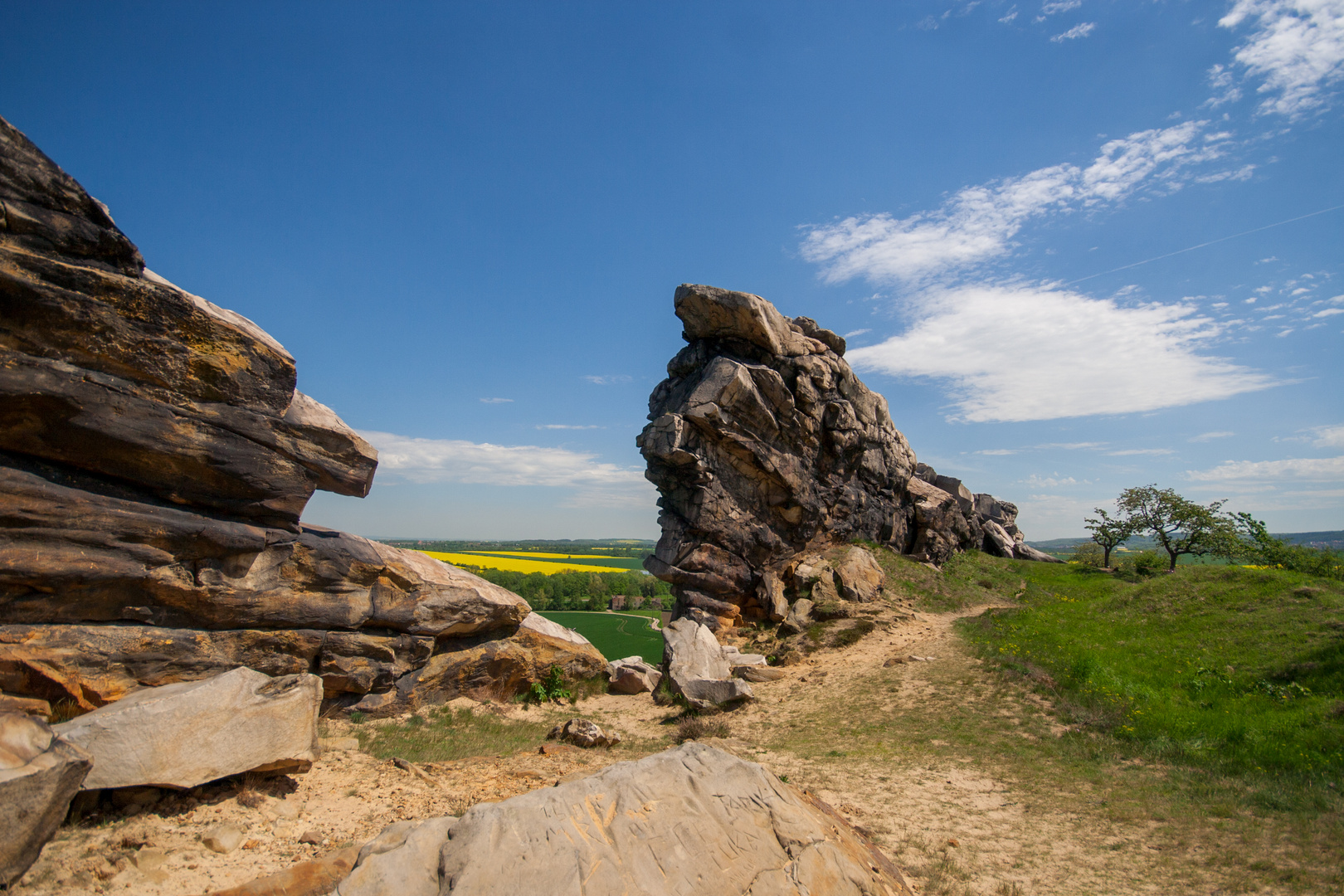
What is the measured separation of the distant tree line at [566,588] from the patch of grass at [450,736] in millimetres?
60720

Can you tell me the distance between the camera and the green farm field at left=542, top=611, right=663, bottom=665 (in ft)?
163

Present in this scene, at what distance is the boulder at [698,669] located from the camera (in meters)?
21.6

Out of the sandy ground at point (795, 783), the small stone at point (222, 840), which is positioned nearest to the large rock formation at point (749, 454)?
the sandy ground at point (795, 783)

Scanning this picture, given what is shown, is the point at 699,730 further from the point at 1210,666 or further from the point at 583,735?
the point at 1210,666

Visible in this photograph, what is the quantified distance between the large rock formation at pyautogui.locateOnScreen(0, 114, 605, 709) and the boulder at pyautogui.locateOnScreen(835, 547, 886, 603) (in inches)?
1050

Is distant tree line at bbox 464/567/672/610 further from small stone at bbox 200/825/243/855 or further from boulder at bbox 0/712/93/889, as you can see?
boulder at bbox 0/712/93/889

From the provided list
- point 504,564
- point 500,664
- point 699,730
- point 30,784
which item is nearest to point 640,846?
point 30,784

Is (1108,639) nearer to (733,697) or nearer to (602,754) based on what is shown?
(733,697)

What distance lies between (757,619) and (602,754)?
2135 centimetres

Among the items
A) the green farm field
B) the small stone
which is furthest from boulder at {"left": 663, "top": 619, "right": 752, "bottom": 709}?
the green farm field

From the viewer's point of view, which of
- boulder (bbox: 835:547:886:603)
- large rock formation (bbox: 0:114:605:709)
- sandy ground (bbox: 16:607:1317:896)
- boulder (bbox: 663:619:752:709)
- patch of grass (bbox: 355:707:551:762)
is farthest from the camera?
boulder (bbox: 835:547:886:603)

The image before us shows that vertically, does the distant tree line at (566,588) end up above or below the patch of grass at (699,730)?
below

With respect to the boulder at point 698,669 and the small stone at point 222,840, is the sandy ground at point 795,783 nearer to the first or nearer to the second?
the small stone at point 222,840

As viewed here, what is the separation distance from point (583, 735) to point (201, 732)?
965 cm
